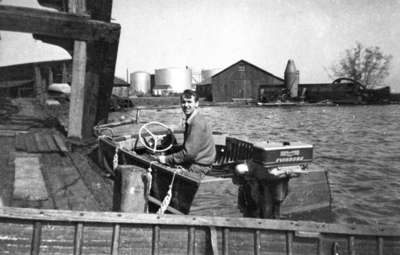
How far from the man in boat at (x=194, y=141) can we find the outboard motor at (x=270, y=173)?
2.74 ft

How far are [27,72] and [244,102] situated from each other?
30.8 meters

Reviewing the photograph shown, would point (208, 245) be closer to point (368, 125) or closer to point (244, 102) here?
point (368, 125)

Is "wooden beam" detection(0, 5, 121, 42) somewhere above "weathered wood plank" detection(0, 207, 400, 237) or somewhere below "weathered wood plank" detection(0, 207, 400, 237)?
above

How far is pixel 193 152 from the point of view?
251 inches

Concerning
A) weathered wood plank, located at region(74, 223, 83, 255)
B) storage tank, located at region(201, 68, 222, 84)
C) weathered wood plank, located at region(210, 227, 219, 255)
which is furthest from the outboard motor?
storage tank, located at region(201, 68, 222, 84)

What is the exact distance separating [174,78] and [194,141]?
78461 millimetres

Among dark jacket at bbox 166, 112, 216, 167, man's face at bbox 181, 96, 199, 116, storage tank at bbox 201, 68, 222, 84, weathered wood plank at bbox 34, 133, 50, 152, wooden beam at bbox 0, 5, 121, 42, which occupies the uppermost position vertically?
storage tank at bbox 201, 68, 222, 84

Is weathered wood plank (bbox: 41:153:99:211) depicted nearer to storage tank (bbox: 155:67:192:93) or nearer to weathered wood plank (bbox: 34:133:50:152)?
weathered wood plank (bbox: 34:133:50:152)

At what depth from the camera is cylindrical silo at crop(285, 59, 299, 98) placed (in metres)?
53.7

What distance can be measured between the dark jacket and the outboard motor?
83 centimetres

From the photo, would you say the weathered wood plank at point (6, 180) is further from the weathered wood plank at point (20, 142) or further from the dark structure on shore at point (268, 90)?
the dark structure on shore at point (268, 90)

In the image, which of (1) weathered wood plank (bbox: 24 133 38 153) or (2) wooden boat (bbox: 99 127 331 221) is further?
(1) weathered wood plank (bbox: 24 133 38 153)

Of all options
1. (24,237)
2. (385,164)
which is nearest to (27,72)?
(385,164)

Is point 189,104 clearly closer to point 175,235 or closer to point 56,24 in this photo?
point 175,235
